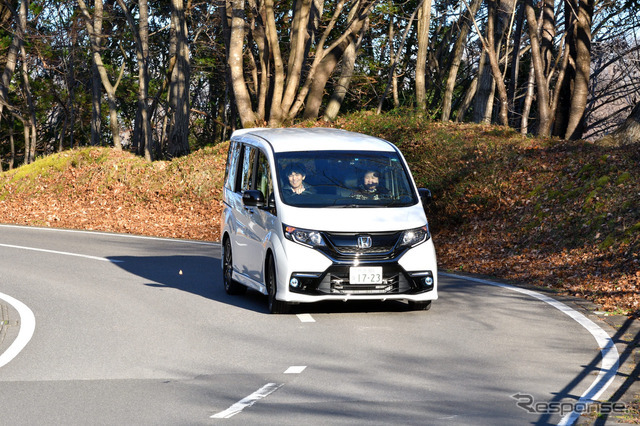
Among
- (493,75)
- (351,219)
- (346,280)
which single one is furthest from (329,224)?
(493,75)

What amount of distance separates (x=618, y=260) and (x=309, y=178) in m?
5.45

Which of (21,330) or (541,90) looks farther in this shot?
(541,90)

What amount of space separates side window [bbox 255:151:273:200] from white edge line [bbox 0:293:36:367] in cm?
320

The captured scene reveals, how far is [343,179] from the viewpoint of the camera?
11414mm

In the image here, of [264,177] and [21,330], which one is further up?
[264,177]

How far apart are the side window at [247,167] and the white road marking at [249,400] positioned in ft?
17.2

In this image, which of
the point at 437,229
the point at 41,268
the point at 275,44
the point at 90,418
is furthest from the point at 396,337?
the point at 275,44

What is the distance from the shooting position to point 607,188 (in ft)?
56.3

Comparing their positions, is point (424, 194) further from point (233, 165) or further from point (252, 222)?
point (233, 165)

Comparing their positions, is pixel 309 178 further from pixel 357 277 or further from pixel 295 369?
pixel 295 369

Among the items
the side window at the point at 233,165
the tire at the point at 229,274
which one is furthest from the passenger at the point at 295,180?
the tire at the point at 229,274

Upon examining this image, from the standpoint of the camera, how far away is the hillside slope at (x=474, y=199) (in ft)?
48.6

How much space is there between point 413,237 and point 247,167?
3.05m

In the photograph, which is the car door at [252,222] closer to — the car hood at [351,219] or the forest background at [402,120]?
the car hood at [351,219]
